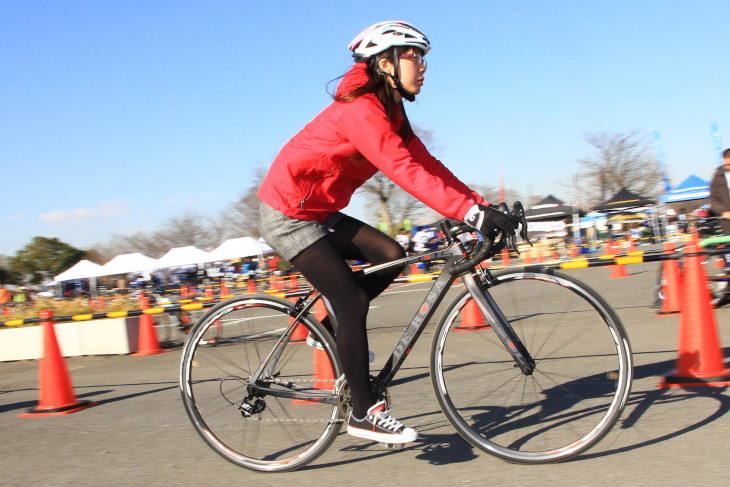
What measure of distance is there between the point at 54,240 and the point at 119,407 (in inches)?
2394

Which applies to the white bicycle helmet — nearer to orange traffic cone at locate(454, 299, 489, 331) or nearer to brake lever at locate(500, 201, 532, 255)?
brake lever at locate(500, 201, 532, 255)

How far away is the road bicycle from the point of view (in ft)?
10.8

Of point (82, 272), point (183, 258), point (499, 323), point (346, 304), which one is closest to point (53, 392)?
point (346, 304)

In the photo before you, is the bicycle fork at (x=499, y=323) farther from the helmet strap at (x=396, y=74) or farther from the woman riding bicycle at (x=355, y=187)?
the helmet strap at (x=396, y=74)

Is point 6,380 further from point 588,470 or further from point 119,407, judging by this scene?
point 588,470

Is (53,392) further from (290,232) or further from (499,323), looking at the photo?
(499,323)

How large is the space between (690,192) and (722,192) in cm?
2802

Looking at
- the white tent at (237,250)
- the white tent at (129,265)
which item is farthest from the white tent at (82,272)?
the white tent at (237,250)

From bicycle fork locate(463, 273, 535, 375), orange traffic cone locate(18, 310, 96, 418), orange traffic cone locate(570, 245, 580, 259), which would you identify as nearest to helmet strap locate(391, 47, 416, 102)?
bicycle fork locate(463, 273, 535, 375)

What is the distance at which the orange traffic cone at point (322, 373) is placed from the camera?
360 cm

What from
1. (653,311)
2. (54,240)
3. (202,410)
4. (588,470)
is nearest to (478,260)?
(588,470)

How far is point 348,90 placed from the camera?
10.5 ft

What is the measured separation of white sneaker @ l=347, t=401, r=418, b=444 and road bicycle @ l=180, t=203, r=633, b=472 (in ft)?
0.33

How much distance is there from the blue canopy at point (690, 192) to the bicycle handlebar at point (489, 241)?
1336 inches
